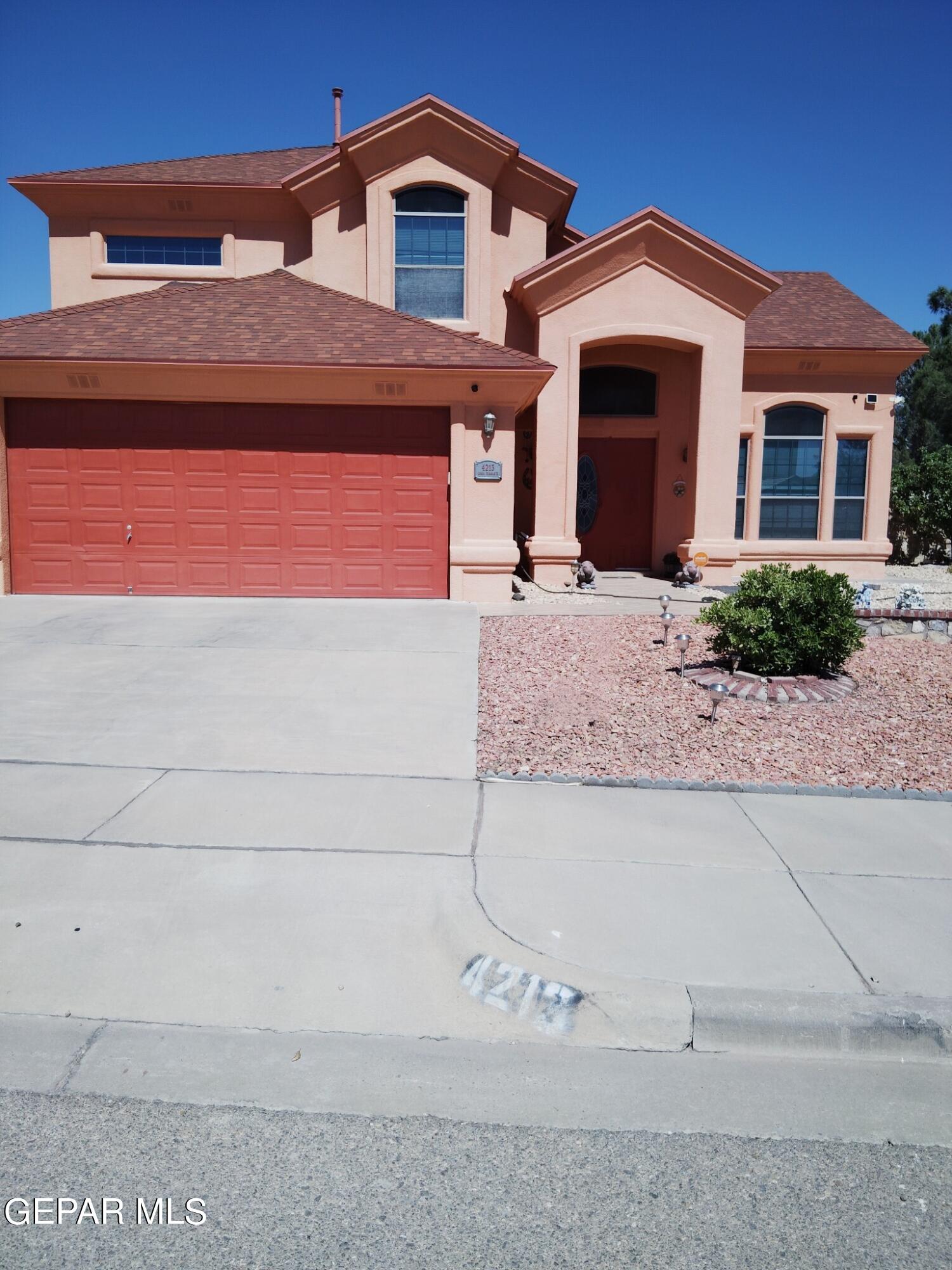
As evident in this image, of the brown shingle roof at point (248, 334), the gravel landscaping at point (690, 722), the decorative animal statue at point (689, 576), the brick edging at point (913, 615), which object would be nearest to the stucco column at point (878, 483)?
the decorative animal statue at point (689, 576)

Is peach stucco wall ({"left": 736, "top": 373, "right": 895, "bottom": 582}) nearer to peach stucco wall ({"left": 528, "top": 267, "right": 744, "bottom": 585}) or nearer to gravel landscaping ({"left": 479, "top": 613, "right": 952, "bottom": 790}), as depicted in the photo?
peach stucco wall ({"left": 528, "top": 267, "right": 744, "bottom": 585})

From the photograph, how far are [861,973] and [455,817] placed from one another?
2463mm

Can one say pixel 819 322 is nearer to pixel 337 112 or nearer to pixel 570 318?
pixel 570 318

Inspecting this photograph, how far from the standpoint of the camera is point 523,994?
12.9ft

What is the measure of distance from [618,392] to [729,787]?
1339 centimetres

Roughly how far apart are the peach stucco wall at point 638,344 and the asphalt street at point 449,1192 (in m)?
13.9

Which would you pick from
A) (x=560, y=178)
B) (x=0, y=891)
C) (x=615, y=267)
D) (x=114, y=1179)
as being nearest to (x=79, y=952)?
(x=0, y=891)

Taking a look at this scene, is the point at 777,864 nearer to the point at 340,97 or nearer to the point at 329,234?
the point at 329,234

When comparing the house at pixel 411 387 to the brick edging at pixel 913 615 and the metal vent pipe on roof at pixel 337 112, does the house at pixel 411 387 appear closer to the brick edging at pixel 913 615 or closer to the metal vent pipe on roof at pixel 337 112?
the metal vent pipe on roof at pixel 337 112

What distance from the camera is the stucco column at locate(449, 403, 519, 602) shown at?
1401 centimetres

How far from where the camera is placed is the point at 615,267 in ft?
55.2

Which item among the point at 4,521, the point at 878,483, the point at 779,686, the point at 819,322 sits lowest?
the point at 779,686

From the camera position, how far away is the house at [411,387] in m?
13.8

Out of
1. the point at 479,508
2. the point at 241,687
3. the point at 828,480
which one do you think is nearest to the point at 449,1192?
the point at 241,687
